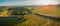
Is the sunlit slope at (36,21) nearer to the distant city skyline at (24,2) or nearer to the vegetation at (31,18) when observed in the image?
the vegetation at (31,18)

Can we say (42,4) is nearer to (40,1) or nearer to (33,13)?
(40,1)

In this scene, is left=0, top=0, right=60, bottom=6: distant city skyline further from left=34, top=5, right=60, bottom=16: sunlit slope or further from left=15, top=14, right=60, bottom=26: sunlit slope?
left=15, top=14, right=60, bottom=26: sunlit slope

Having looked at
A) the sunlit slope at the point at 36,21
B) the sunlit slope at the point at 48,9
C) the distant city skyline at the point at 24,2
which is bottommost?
the sunlit slope at the point at 36,21

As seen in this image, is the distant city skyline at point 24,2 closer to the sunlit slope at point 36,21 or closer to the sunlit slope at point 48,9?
the sunlit slope at point 48,9

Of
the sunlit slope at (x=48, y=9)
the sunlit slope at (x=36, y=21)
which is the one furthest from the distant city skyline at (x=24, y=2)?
the sunlit slope at (x=36, y=21)

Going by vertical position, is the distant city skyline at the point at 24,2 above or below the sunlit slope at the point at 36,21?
above

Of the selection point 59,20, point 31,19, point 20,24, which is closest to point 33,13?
point 31,19

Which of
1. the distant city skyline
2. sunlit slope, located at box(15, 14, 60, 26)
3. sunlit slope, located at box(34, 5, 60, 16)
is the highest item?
the distant city skyline

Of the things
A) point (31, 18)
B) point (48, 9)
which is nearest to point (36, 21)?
point (31, 18)

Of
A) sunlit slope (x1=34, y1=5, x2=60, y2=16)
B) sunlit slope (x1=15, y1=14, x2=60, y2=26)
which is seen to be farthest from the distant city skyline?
sunlit slope (x1=15, y1=14, x2=60, y2=26)

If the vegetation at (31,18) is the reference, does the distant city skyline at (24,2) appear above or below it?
above

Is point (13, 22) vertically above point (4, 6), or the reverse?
point (4, 6)
